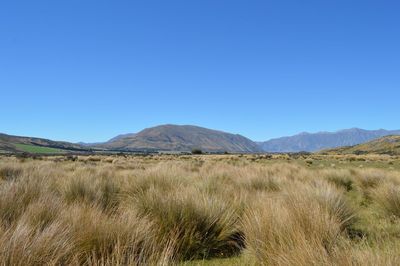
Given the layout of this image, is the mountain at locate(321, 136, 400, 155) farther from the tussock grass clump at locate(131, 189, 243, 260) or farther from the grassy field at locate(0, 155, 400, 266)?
the tussock grass clump at locate(131, 189, 243, 260)

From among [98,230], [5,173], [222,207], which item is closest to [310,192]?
[222,207]

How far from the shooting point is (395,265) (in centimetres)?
280

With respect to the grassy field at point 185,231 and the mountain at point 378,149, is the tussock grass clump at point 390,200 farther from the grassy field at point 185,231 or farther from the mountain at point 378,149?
the mountain at point 378,149

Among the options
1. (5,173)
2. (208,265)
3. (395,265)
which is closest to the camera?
(395,265)

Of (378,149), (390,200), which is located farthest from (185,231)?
(378,149)

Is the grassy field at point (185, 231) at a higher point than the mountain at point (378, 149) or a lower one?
lower

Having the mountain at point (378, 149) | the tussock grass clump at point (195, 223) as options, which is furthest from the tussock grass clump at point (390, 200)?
the mountain at point (378, 149)

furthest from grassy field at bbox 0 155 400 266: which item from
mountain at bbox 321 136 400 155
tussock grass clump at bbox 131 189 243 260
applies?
mountain at bbox 321 136 400 155

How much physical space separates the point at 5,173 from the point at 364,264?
1461cm

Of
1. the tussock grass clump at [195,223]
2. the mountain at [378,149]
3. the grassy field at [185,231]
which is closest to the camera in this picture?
the grassy field at [185,231]

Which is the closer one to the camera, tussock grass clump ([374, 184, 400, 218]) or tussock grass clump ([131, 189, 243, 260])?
tussock grass clump ([131, 189, 243, 260])

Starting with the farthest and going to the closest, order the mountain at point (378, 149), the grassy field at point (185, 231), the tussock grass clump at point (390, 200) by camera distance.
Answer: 1. the mountain at point (378, 149)
2. the tussock grass clump at point (390, 200)
3. the grassy field at point (185, 231)

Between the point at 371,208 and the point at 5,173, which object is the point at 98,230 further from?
the point at 5,173

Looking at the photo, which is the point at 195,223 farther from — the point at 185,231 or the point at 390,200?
the point at 390,200
